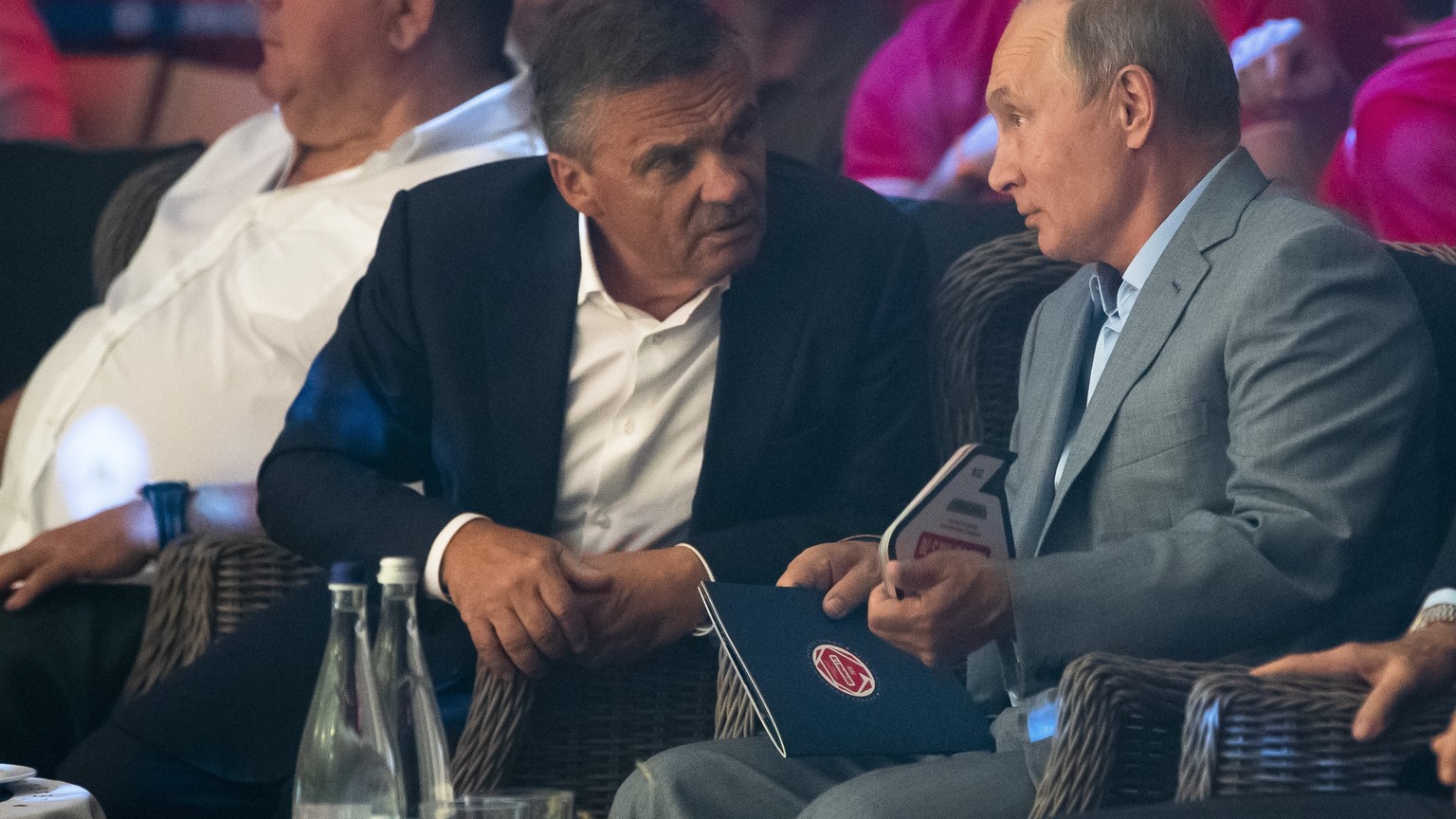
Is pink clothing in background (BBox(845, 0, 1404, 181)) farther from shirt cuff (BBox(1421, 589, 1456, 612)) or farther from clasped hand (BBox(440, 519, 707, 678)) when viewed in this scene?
shirt cuff (BBox(1421, 589, 1456, 612))

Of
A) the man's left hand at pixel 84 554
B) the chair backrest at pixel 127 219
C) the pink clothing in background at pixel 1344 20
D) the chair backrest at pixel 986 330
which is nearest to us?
the chair backrest at pixel 986 330

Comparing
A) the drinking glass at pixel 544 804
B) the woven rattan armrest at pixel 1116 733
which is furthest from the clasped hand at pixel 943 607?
the drinking glass at pixel 544 804

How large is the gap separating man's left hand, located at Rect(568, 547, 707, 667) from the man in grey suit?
16 cm

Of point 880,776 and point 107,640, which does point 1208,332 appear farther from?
point 107,640

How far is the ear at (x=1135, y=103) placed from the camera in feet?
4.90

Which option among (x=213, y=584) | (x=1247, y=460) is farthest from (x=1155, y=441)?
(x=213, y=584)

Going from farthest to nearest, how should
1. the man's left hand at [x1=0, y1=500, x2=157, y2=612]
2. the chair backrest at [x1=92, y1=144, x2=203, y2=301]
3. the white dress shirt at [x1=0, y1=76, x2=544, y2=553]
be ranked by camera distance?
the chair backrest at [x1=92, y1=144, x2=203, y2=301] < the white dress shirt at [x1=0, y1=76, x2=544, y2=553] < the man's left hand at [x1=0, y1=500, x2=157, y2=612]

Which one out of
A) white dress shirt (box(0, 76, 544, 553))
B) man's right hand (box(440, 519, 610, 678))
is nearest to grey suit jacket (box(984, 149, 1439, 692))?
man's right hand (box(440, 519, 610, 678))

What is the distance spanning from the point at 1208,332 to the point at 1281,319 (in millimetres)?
67

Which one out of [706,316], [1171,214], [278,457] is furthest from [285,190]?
[1171,214]

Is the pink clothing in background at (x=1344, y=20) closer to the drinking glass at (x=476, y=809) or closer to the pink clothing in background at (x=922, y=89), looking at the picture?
the pink clothing in background at (x=922, y=89)

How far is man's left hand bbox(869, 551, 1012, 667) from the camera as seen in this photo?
1.38m

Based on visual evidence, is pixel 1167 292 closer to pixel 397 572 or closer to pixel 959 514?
pixel 959 514

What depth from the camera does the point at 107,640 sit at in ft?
6.88
